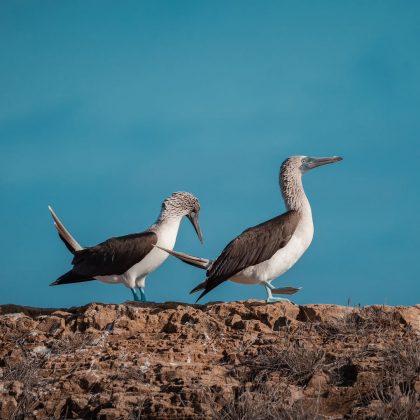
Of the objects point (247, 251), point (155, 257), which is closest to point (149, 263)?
point (155, 257)

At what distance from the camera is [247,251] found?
1488 centimetres

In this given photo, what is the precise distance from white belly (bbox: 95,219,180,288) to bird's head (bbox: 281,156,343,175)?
8.04 feet

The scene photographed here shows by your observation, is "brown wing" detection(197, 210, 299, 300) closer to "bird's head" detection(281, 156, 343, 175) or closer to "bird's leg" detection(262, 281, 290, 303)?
"bird's leg" detection(262, 281, 290, 303)

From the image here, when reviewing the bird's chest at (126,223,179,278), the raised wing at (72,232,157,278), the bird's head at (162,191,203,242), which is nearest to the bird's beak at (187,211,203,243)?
the bird's head at (162,191,203,242)

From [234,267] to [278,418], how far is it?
4827 millimetres

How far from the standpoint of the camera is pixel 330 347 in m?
12.2

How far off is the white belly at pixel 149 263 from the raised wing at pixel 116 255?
0.38 feet

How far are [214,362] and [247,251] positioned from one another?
121 inches

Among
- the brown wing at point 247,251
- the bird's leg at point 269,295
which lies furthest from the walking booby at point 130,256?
the bird's leg at point 269,295

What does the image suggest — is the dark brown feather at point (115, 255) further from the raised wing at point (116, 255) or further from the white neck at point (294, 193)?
the white neck at point (294, 193)

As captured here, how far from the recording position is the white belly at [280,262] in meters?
15.0

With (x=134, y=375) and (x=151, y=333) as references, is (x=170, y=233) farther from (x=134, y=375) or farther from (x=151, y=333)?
(x=134, y=375)

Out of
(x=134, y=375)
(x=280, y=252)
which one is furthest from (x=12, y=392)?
(x=280, y=252)

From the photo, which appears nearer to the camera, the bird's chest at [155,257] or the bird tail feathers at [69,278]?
the bird's chest at [155,257]
